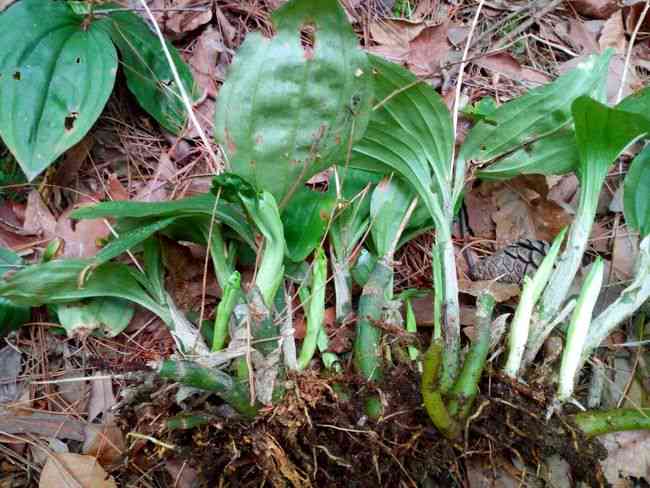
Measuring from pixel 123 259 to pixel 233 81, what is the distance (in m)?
0.51

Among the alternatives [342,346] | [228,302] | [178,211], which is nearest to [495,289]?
[342,346]

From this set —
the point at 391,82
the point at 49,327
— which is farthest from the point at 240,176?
the point at 49,327

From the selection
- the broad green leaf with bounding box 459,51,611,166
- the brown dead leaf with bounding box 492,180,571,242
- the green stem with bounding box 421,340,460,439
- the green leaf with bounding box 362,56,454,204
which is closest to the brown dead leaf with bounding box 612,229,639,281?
the brown dead leaf with bounding box 492,180,571,242

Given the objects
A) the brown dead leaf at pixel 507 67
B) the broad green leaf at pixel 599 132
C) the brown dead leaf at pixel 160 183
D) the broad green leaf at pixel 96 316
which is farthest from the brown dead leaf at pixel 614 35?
A: the broad green leaf at pixel 96 316

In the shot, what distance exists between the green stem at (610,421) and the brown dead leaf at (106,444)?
924 mm

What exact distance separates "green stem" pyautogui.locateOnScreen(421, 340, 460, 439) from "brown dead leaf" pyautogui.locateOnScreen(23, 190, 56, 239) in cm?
93

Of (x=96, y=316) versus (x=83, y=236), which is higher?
(x=83, y=236)

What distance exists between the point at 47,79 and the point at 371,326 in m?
0.91

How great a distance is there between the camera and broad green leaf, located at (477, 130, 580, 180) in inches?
46.8

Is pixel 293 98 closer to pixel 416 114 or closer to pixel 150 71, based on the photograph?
pixel 416 114

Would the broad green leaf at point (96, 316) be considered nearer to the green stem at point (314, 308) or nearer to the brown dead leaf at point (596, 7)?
the green stem at point (314, 308)

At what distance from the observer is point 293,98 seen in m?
1.00

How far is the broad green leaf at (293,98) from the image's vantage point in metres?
0.96

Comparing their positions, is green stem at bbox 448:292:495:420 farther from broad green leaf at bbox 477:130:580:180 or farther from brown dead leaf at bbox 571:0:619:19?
brown dead leaf at bbox 571:0:619:19
